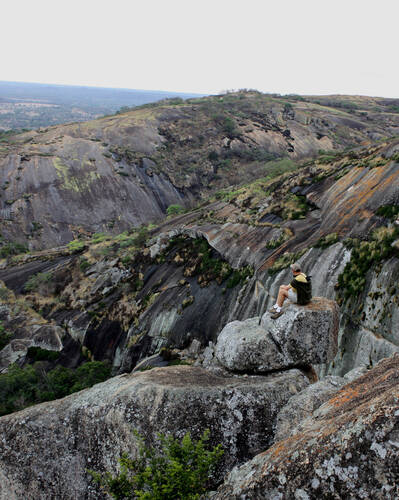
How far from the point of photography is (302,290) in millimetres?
7613

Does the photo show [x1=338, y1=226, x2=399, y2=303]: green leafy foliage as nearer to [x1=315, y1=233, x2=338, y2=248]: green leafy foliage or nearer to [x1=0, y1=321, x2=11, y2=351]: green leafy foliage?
[x1=315, y1=233, x2=338, y2=248]: green leafy foliage

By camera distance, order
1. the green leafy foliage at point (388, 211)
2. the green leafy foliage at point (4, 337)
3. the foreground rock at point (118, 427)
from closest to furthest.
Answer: the foreground rock at point (118, 427) → the green leafy foliage at point (388, 211) → the green leafy foliage at point (4, 337)

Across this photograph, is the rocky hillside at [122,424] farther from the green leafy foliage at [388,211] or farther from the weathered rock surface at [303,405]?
the green leafy foliage at [388,211]

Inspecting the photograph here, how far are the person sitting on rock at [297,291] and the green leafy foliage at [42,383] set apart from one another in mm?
14071

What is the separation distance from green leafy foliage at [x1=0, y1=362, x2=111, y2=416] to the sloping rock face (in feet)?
52.7

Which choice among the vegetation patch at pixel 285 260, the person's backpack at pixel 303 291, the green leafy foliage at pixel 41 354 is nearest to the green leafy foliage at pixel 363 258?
the vegetation patch at pixel 285 260

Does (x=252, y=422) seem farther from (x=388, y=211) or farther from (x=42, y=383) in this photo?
(x=42, y=383)

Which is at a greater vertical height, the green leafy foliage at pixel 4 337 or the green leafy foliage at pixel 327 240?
the green leafy foliage at pixel 327 240

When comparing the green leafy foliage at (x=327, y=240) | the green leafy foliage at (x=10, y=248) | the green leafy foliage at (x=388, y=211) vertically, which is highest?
the green leafy foliage at (x=388, y=211)

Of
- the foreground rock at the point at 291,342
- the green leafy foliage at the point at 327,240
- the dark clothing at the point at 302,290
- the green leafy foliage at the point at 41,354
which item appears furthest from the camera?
the green leafy foliage at the point at 41,354

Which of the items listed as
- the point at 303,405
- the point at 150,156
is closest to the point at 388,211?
the point at 303,405

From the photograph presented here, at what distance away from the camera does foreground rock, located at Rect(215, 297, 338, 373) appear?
24.4 feet

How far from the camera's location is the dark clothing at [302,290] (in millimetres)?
7566

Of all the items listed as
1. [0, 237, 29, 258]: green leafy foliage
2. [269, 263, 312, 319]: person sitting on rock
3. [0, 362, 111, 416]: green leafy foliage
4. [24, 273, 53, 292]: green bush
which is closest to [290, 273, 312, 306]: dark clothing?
[269, 263, 312, 319]: person sitting on rock
